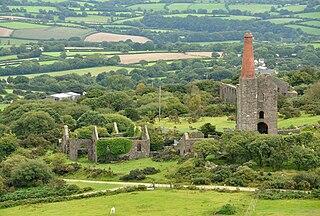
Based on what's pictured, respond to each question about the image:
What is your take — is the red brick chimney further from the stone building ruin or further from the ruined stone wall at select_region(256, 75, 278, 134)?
the stone building ruin

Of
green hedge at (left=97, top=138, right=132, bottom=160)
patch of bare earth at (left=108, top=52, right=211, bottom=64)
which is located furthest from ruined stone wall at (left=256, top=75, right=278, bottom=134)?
patch of bare earth at (left=108, top=52, right=211, bottom=64)

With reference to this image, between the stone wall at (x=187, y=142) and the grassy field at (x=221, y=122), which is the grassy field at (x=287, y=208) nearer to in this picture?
the stone wall at (x=187, y=142)

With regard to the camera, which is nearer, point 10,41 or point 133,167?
point 133,167

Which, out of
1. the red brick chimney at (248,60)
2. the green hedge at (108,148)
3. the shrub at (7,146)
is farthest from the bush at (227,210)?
the shrub at (7,146)

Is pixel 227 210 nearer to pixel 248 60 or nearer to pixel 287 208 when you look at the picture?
pixel 287 208

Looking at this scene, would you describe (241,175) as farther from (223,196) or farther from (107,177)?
(107,177)

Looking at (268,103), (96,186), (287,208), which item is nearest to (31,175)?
(96,186)
